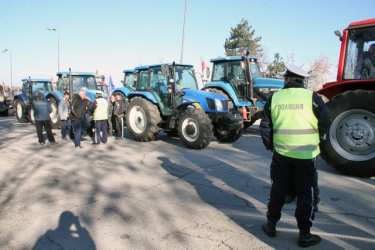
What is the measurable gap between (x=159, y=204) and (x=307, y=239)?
1962 millimetres

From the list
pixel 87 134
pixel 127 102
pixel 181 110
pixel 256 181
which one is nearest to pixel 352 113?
pixel 256 181

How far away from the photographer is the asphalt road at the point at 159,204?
333 centimetres

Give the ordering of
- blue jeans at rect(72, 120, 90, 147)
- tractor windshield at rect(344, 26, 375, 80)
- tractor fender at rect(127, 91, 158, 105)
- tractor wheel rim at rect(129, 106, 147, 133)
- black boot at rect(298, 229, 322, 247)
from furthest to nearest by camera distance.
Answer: tractor wheel rim at rect(129, 106, 147, 133)
tractor fender at rect(127, 91, 158, 105)
blue jeans at rect(72, 120, 90, 147)
tractor windshield at rect(344, 26, 375, 80)
black boot at rect(298, 229, 322, 247)

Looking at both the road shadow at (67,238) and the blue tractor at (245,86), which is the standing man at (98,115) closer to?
the blue tractor at (245,86)

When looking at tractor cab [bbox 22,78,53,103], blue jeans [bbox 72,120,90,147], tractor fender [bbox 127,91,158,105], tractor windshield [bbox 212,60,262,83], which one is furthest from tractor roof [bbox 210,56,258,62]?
tractor cab [bbox 22,78,53,103]

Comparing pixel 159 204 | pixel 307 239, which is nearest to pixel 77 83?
pixel 159 204

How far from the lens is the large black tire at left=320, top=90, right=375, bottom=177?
5.21 m

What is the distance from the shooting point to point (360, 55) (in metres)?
5.55

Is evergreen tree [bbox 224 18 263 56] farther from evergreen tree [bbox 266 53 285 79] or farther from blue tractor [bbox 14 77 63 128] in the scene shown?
blue tractor [bbox 14 77 63 128]

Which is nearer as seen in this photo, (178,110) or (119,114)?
(178,110)

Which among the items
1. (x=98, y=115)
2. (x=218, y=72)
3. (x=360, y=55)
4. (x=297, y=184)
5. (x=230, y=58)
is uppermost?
(x=230, y=58)

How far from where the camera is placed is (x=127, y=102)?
10898mm

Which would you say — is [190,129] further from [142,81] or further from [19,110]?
[19,110]

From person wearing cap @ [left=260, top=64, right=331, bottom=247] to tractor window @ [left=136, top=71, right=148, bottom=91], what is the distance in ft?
24.3
